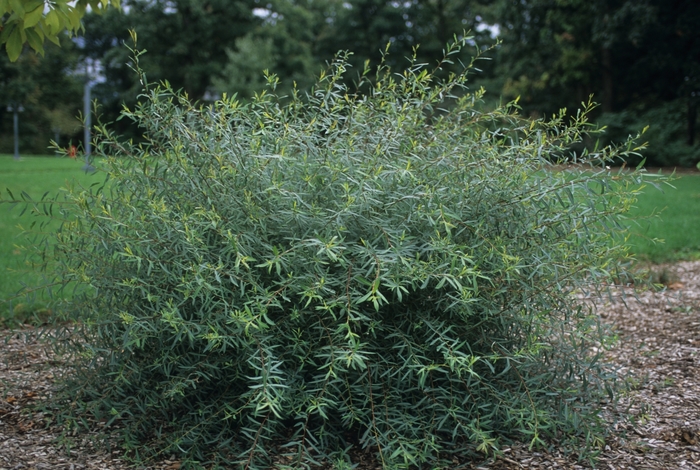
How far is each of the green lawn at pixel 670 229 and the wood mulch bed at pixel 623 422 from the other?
73cm

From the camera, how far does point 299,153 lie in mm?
3062

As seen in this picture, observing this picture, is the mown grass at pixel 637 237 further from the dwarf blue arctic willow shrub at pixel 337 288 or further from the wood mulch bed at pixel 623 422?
the dwarf blue arctic willow shrub at pixel 337 288

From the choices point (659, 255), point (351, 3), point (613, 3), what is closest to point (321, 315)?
point (659, 255)

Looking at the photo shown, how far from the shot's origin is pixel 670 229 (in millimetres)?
7812

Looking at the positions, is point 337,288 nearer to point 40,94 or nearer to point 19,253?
point 19,253

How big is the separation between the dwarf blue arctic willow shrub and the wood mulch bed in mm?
137

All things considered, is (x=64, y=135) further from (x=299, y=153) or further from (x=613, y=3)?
(x=299, y=153)

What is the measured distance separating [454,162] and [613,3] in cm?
1960

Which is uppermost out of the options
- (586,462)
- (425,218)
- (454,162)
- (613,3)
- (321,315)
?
(613,3)

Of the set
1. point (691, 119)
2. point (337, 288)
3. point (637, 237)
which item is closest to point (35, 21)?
point (337, 288)

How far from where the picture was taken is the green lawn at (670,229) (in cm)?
664

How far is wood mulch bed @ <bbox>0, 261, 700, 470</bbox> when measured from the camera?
9.00 ft

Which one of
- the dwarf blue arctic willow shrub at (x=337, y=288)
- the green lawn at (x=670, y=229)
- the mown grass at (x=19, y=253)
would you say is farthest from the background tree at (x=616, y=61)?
the dwarf blue arctic willow shrub at (x=337, y=288)

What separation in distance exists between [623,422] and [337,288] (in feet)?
5.34
